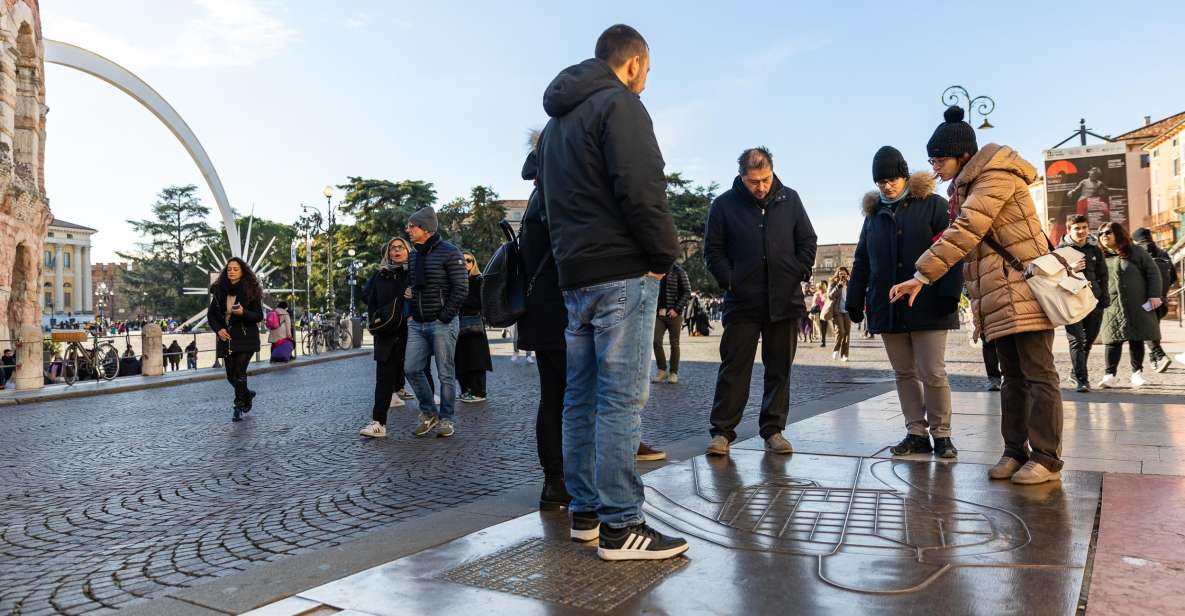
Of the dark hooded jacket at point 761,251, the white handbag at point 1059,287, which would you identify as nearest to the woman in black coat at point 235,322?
the dark hooded jacket at point 761,251

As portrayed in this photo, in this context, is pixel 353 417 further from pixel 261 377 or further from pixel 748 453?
pixel 261 377

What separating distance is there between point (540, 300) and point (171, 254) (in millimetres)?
95841

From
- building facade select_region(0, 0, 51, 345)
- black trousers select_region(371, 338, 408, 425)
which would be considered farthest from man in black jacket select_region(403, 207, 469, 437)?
building facade select_region(0, 0, 51, 345)

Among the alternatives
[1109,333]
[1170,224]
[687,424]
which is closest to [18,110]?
[687,424]

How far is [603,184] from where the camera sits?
311cm

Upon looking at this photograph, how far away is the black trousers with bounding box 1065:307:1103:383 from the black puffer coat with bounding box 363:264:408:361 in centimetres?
613

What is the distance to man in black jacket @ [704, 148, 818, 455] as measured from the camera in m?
5.18

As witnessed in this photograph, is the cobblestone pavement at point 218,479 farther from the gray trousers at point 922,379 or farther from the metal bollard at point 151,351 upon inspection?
the metal bollard at point 151,351

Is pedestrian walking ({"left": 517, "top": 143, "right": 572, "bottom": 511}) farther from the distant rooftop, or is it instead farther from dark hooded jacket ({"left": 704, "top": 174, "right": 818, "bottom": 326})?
the distant rooftop

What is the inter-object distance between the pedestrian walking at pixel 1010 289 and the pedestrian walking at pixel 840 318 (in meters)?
11.7

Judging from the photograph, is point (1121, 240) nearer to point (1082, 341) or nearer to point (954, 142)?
point (1082, 341)

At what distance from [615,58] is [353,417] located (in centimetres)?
626

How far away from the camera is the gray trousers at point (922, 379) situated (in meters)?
4.95

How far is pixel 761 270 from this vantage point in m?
5.22
